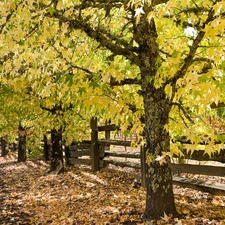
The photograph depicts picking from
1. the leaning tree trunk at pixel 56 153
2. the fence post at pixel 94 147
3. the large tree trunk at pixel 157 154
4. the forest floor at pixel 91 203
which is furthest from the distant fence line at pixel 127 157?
the leaning tree trunk at pixel 56 153

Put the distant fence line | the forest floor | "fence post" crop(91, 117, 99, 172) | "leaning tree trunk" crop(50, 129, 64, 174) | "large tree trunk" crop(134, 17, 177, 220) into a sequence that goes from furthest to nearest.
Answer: "leaning tree trunk" crop(50, 129, 64, 174) → "fence post" crop(91, 117, 99, 172) → the distant fence line → the forest floor → "large tree trunk" crop(134, 17, 177, 220)

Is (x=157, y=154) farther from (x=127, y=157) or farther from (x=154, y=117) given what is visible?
(x=127, y=157)

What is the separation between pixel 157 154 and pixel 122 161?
15.8 feet

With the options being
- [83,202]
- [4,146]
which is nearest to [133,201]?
[83,202]

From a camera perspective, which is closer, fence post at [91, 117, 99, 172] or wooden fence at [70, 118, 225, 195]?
wooden fence at [70, 118, 225, 195]

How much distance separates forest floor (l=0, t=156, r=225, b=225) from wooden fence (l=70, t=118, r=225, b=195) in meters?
0.31

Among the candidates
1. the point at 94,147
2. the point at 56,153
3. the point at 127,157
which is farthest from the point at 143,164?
the point at 56,153

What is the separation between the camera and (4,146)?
2597 centimetres

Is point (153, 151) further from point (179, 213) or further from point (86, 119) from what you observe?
point (86, 119)

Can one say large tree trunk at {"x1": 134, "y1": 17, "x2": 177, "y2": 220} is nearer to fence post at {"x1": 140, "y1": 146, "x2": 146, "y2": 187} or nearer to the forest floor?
the forest floor

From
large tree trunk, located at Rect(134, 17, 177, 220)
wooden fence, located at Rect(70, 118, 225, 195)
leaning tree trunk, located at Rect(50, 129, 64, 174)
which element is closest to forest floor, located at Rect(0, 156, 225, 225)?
wooden fence, located at Rect(70, 118, 225, 195)

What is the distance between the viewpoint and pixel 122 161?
31.8 feet

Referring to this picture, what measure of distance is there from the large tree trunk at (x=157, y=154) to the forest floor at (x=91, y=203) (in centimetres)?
22

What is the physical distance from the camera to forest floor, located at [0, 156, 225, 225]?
18.5 feet
